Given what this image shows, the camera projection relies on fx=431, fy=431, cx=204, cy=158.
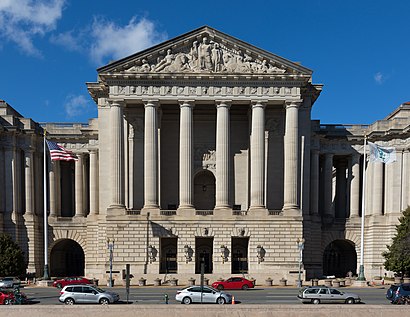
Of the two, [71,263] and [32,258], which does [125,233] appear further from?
[71,263]

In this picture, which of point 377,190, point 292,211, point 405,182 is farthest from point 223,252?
point 405,182

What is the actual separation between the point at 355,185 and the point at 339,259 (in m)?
14.0

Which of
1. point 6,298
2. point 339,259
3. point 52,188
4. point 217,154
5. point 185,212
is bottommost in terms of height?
point 339,259

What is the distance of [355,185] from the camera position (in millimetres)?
63562

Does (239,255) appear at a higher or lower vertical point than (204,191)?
lower

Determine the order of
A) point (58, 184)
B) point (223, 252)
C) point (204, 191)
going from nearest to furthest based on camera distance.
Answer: point (223, 252) < point (204, 191) < point (58, 184)

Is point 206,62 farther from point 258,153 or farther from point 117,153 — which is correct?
point 117,153

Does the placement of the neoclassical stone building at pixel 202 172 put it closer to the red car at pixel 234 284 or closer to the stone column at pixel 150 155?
the stone column at pixel 150 155

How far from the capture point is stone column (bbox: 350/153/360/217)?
208 ft

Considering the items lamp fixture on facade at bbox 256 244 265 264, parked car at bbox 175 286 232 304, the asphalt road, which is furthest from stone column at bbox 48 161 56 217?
parked car at bbox 175 286 232 304

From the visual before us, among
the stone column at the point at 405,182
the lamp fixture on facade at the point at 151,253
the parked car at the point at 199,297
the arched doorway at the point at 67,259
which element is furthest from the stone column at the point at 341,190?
the arched doorway at the point at 67,259

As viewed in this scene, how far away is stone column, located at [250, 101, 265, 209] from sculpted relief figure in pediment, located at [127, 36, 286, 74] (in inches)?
184

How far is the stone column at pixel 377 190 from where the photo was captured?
61062 millimetres

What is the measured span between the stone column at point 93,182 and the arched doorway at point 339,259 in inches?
1458
